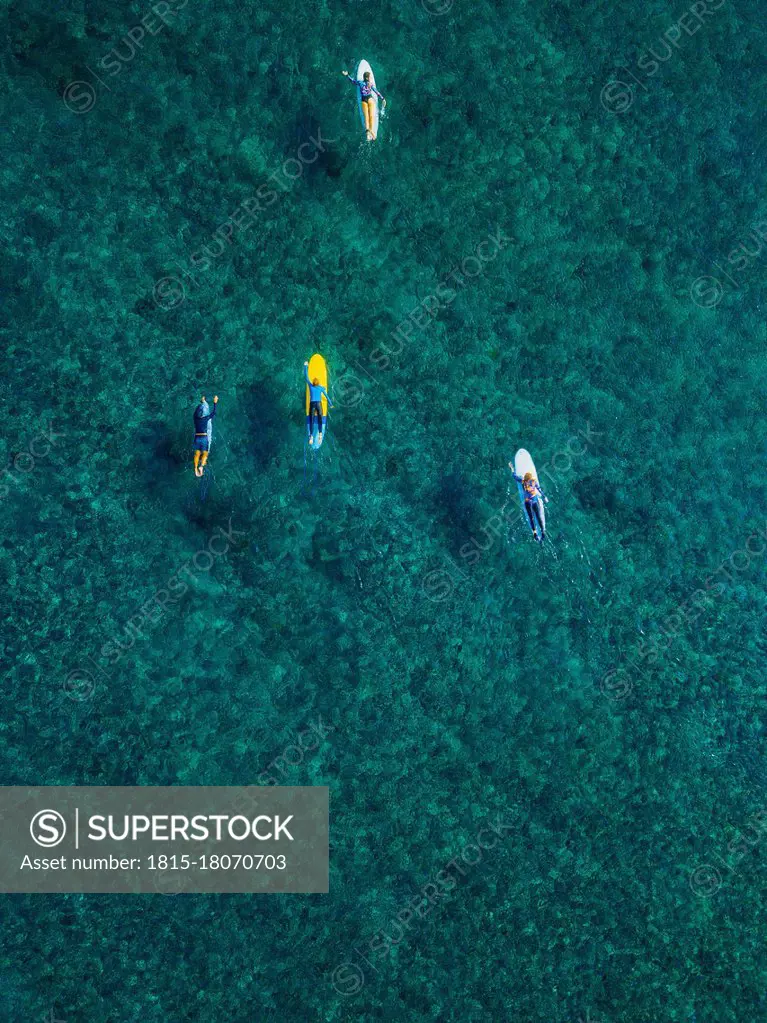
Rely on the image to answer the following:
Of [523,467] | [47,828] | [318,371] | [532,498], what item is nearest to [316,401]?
[318,371]

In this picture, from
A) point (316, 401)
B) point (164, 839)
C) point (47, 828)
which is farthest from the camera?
point (316, 401)

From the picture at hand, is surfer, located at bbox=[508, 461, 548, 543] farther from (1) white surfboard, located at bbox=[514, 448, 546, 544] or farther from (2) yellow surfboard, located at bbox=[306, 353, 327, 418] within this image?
(2) yellow surfboard, located at bbox=[306, 353, 327, 418]

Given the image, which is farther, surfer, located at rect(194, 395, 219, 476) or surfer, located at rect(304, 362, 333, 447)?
surfer, located at rect(304, 362, 333, 447)

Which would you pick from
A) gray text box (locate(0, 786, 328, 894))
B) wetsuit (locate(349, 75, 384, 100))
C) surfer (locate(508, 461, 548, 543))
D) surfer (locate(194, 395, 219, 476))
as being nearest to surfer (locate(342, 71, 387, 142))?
wetsuit (locate(349, 75, 384, 100))

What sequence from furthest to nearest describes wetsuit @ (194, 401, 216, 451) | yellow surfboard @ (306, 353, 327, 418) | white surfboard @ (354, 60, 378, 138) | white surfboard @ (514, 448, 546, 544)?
white surfboard @ (514, 448, 546, 544), white surfboard @ (354, 60, 378, 138), yellow surfboard @ (306, 353, 327, 418), wetsuit @ (194, 401, 216, 451)

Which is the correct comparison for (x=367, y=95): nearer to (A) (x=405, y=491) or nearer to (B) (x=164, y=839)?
(A) (x=405, y=491)

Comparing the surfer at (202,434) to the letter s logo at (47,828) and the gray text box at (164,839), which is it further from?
the letter s logo at (47,828)
